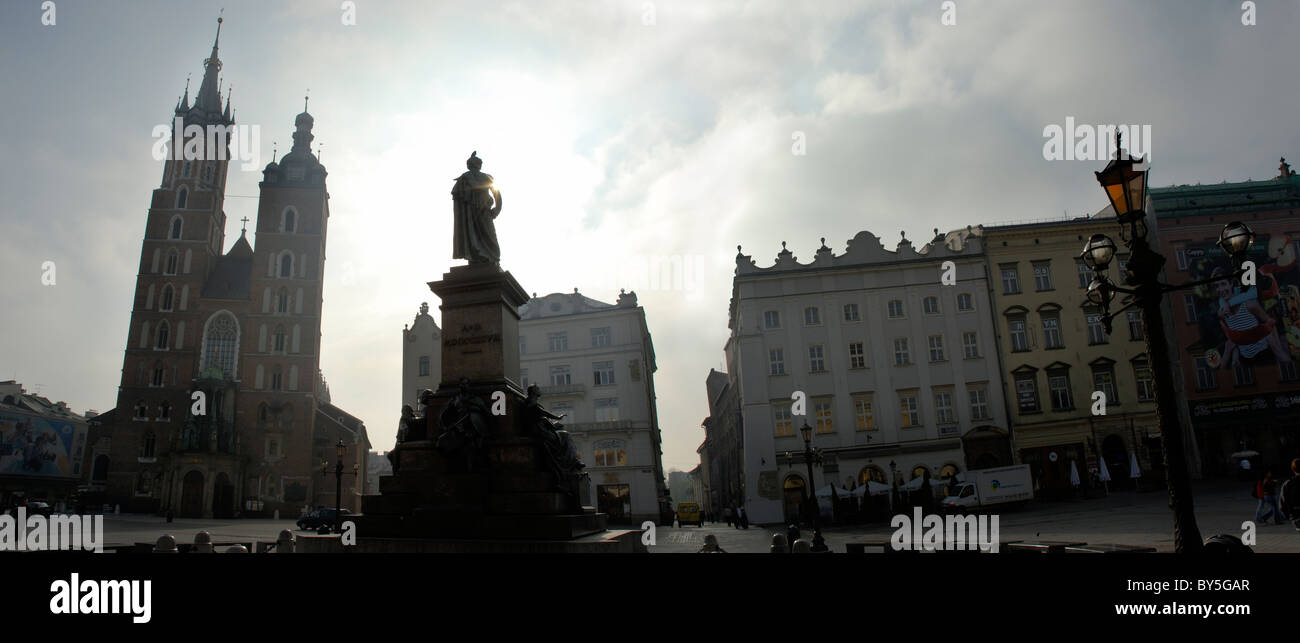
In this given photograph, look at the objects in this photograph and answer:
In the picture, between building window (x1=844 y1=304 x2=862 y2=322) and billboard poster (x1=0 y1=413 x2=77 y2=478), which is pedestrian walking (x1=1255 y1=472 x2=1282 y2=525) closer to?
building window (x1=844 y1=304 x2=862 y2=322)

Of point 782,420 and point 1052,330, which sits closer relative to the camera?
point 782,420

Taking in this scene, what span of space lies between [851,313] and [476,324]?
3234 centimetres

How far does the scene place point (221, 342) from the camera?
208 feet

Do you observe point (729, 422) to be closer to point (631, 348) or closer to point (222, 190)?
point (631, 348)

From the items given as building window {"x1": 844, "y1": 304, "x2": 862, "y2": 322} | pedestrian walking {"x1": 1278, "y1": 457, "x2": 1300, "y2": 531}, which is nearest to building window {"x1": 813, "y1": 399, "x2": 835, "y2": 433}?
building window {"x1": 844, "y1": 304, "x2": 862, "y2": 322}

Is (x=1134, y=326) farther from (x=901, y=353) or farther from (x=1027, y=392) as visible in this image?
(x=901, y=353)

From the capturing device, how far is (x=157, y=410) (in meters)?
60.1

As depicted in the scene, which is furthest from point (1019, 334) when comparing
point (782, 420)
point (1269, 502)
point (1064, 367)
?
point (1269, 502)

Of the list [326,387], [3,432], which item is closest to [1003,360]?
[3,432]

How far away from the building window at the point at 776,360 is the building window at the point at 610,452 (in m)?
12.0

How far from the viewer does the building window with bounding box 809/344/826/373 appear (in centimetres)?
3975
